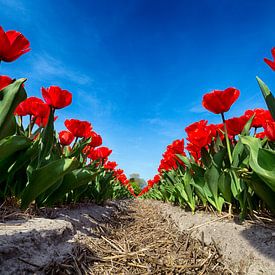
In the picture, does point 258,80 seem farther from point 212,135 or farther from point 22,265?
point 22,265

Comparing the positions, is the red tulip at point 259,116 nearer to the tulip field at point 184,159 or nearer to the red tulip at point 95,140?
the tulip field at point 184,159

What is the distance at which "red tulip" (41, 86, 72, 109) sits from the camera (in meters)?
2.60

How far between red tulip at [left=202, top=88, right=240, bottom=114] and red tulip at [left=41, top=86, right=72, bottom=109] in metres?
1.31

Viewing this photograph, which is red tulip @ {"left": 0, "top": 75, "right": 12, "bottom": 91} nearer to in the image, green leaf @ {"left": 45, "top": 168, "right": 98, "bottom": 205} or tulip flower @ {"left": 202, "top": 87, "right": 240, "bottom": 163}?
green leaf @ {"left": 45, "top": 168, "right": 98, "bottom": 205}

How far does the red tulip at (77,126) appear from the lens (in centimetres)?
346

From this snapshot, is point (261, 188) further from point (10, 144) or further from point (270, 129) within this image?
point (10, 144)

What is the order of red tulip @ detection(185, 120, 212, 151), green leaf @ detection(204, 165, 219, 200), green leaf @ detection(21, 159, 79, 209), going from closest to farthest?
green leaf @ detection(21, 159, 79, 209) → green leaf @ detection(204, 165, 219, 200) → red tulip @ detection(185, 120, 212, 151)

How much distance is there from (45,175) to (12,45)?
100cm

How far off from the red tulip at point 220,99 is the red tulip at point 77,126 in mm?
1517

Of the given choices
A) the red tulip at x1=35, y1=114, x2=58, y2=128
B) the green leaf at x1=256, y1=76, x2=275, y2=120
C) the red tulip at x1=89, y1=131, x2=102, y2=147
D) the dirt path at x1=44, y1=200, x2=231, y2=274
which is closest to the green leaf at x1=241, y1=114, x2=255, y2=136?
the green leaf at x1=256, y1=76, x2=275, y2=120

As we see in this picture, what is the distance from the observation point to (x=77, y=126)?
3471 mm

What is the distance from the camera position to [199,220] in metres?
2.94

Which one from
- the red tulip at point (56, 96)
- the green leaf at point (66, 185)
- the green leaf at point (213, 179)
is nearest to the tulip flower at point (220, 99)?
the green leaf at point (213, 179)

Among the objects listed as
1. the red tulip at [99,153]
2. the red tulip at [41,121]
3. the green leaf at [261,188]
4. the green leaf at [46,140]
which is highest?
the red tulip at [99,153]
